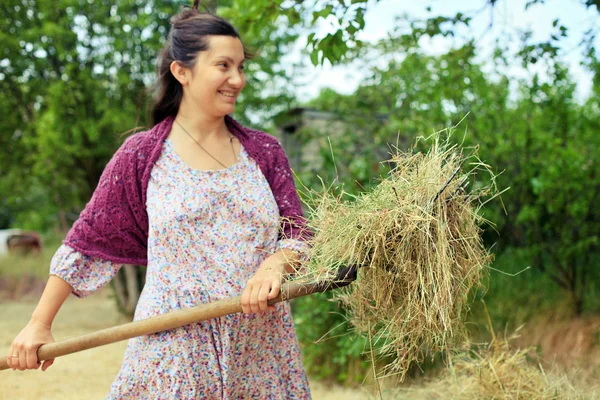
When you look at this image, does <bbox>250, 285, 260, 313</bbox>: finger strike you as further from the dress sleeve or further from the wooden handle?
the dress sleeve

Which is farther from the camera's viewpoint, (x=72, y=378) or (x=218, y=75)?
(x=72, y=378)

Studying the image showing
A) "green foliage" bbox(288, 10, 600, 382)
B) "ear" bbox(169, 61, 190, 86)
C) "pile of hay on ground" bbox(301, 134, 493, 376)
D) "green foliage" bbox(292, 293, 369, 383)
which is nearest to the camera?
"pile of hay on ground" bbox(301, 134, 493, 376)

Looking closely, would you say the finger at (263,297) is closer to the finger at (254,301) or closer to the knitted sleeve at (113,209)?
the finger at (254,301)

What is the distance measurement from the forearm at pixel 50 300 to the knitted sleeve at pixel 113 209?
0.43ft

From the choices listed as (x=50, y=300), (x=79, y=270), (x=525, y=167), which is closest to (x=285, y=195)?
(x=79, y=270)

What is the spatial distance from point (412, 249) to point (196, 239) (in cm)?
73

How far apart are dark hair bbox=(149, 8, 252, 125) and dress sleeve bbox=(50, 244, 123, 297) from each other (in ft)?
1.96

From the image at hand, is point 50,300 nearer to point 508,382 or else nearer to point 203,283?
point 203,283

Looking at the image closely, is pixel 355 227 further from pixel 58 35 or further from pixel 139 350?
pixel 58 35

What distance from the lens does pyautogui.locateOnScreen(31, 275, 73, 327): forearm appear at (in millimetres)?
2174

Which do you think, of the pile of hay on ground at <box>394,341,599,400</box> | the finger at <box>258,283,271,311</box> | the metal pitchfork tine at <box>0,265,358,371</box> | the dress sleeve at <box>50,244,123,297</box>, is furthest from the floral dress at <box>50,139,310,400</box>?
the pile of hay on ground at <box>394,341,599,400</box>

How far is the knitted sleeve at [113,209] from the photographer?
2.26 m

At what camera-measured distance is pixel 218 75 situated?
2.22 m

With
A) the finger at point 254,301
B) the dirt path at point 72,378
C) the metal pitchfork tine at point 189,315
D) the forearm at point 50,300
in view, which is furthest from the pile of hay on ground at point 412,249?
the dirt path at point 72,378
